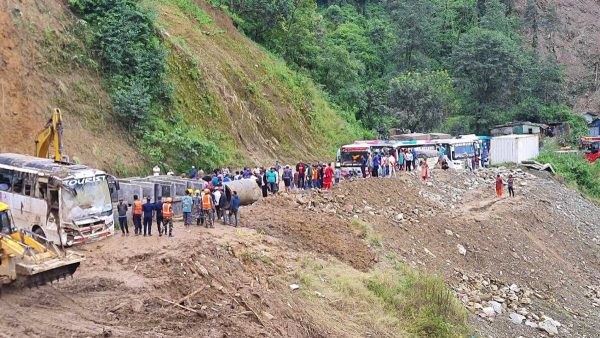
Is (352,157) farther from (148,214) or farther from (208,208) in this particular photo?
(148,214)

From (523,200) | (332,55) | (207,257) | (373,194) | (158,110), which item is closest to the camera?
(207,257)

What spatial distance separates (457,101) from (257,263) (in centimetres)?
4122

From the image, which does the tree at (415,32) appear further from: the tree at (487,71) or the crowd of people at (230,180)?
the crowd of people at (230,180)

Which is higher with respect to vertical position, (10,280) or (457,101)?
(457,101)

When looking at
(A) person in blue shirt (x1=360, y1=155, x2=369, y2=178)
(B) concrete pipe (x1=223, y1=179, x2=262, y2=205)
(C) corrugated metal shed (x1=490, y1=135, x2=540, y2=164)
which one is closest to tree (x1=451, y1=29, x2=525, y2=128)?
(C) corrugated metal shed (x1=490, y1=135, x2=540, y2=164)

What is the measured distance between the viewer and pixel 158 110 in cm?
2811

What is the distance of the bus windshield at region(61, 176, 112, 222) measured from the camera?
16.3 metres

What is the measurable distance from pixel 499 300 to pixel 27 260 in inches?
529

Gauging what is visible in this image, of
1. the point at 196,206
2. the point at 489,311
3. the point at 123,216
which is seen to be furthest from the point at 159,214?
the point at 489,311

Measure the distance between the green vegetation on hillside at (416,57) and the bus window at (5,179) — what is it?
2776cm

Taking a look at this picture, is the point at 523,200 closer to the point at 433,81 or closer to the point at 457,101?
the point at 433,81

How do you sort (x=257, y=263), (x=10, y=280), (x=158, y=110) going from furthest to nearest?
(x=158, y=110) < (x=257, y=263) < (x=10, y=280)

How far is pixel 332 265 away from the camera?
17859mm

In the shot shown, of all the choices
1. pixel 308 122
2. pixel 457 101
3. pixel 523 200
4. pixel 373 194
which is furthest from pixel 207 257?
pixel 457 101
